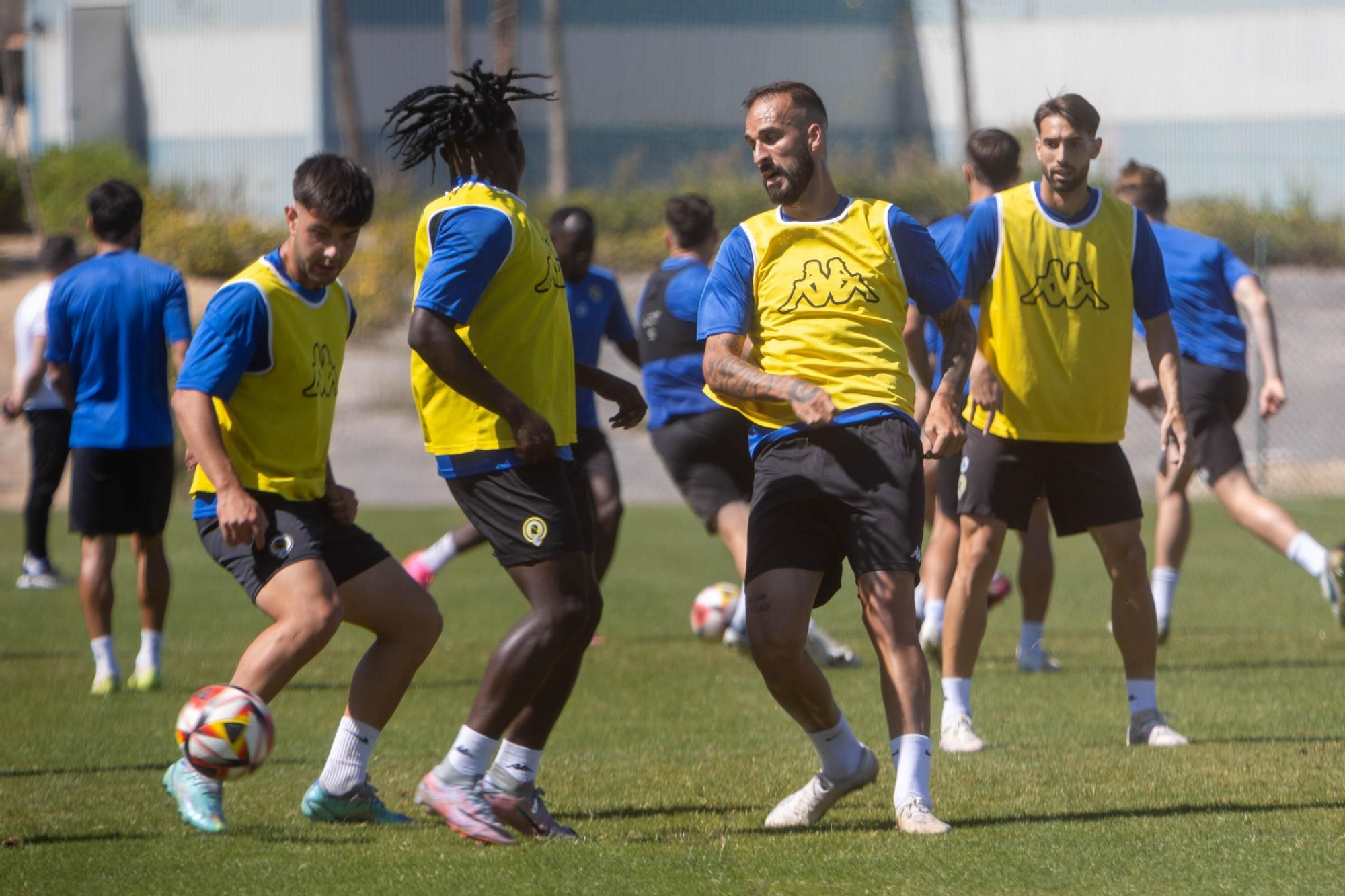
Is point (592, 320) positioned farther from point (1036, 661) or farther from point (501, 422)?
point (501, 422)

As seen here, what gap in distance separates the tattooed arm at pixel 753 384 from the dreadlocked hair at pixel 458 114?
975mm

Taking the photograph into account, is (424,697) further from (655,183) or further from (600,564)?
(655,183)

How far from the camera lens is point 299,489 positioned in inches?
206

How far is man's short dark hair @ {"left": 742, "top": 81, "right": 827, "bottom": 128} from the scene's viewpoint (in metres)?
4.89

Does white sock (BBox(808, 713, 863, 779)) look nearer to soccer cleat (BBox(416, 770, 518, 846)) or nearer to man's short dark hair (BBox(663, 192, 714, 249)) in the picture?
soccer cleat (BBox(416, 770, 518, 846))

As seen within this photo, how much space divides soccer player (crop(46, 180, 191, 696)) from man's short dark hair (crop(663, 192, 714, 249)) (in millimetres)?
2552

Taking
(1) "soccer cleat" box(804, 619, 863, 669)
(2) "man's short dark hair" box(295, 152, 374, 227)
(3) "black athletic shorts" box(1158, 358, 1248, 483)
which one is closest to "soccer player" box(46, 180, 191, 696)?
(2) "man's short dark hair" box(295, 152, 374, 227)

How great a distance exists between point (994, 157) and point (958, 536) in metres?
1.74

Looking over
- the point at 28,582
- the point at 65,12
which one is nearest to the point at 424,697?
the point at 28,582

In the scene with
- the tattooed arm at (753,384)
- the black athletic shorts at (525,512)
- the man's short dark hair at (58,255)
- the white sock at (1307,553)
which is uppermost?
the man's short dark hair at (58,255)

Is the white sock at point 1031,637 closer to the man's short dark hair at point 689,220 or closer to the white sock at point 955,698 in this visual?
the white sock at point 955,698

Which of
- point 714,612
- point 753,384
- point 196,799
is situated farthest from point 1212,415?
point 196,799

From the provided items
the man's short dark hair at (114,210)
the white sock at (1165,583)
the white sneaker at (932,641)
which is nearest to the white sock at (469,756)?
the white sneaker at (932,641)

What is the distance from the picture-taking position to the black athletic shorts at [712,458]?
863 cm
